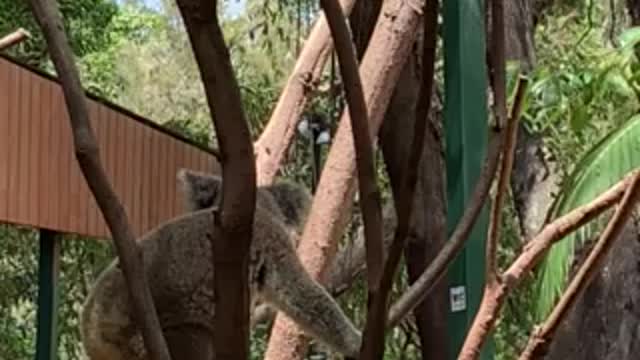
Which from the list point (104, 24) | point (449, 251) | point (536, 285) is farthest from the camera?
point (104, 24)

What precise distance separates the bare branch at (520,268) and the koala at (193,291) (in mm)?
978

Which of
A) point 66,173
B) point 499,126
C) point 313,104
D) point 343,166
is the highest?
point 313,104

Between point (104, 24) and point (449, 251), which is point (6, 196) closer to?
point (449, 251)

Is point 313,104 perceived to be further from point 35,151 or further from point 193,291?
point 193,291

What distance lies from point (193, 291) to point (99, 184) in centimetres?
105

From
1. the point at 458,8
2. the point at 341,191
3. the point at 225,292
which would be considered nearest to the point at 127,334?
the point at 341,191

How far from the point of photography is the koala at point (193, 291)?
73.3 inches

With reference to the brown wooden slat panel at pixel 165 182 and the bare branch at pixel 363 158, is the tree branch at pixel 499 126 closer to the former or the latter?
the bare branch at pixel 363 158

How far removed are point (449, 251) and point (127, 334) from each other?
43.7 inches

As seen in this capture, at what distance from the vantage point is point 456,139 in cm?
195

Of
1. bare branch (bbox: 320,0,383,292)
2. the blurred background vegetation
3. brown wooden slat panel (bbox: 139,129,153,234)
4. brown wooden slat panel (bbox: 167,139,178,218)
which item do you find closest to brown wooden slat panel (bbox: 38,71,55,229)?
brown wooden slat panel (bbox: 139,129,153,234)

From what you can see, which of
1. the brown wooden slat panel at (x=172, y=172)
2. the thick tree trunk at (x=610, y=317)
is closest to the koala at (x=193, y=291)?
the brown wooden slat panel at (x=172, y=172)

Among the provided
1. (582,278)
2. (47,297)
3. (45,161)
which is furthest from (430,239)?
(582,278)

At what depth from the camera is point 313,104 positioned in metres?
3.35
